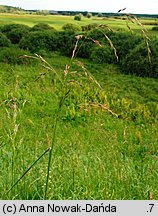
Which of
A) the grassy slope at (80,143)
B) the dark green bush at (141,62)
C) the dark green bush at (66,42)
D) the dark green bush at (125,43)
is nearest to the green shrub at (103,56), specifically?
the dark green bush at (125,43)

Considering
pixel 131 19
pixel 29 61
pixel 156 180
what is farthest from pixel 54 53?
pixel 131 19

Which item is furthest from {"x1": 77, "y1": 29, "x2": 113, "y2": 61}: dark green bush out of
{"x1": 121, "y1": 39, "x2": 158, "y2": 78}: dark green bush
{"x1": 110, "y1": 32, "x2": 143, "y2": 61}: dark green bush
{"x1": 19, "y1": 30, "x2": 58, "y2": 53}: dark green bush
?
{"x1": 121, "y1": 39, "x2": 158, "y2": 78}: dark green bush

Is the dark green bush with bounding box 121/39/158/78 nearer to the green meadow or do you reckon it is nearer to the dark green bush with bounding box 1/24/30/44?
the green meadow

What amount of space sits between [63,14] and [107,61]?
439 inches

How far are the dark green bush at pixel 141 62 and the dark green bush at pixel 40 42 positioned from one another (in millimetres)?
3356

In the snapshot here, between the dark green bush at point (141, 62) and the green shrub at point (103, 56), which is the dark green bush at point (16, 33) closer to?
the green shrub at point (103, 56)

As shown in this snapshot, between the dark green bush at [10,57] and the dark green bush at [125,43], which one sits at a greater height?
the dark green bush at [125,43]

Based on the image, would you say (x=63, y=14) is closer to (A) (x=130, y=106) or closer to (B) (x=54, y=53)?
(B) (x=54, y=53)

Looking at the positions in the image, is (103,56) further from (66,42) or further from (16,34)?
(16,34)

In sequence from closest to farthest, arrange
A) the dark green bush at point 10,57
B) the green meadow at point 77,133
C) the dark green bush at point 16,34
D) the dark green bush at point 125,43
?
the green meadow at point 77,133 → the dark green bush at point 10,57 → the dark green bush at point 125,43 → the dark green bush at point 16,34

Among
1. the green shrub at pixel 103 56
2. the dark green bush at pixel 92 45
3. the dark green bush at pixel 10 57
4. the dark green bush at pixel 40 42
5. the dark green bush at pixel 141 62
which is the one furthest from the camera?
the dark green bush at pixel 40 42

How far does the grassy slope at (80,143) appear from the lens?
2.73 m

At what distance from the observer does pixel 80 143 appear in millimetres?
4918

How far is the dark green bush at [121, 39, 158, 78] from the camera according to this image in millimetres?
10086
